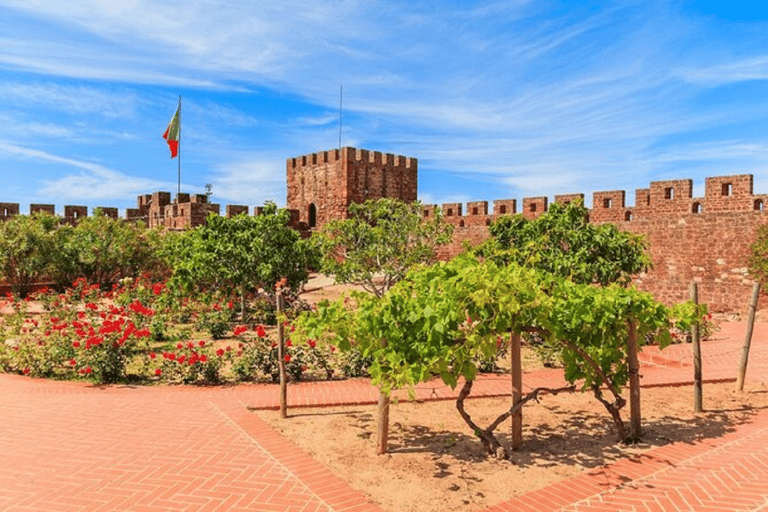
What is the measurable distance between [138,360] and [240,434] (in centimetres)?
549

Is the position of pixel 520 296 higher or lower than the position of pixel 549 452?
higher

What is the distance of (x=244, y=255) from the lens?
15.4 m

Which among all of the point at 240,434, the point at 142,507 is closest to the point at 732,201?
the point at 240,434

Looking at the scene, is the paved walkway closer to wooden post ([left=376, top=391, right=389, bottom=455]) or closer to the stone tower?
wooden post ([left=376, top=391, right=389, bottom=455])

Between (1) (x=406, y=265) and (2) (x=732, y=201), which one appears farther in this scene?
(2) (x=732, y=201)

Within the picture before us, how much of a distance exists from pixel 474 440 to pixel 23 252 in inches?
878

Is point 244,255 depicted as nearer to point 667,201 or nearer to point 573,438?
point 573,438

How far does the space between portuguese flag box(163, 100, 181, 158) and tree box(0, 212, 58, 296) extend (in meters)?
12.6

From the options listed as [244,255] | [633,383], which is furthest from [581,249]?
[244,255]

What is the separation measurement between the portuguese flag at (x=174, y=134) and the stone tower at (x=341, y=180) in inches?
295

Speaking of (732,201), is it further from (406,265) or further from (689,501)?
(689,501)

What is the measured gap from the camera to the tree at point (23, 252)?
2200 centimetres

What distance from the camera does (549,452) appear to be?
6.11 meters

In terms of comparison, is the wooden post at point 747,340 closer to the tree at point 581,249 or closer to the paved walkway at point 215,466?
the paved walkway at point 215,466
